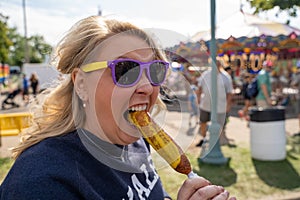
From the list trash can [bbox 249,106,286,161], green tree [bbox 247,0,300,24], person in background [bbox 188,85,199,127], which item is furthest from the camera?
trash can [bbox 249,106,286,161]

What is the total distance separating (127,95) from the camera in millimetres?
1070

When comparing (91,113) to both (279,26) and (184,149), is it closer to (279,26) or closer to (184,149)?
(184,149)

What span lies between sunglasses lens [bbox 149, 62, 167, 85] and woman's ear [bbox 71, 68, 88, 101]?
24cm

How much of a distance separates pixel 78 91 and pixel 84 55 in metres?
0.13

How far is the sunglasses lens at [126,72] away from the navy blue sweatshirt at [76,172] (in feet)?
0.75

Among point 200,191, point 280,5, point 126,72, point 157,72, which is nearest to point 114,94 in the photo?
point 126,72

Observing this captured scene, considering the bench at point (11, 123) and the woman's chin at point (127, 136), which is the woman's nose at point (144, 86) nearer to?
the woman's chin at point (127, 136)

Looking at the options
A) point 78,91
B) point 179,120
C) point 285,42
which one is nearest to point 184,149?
point 179,120

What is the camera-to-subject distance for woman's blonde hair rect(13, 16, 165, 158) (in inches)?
43.6

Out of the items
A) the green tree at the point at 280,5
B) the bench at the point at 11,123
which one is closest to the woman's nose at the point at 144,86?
the green tree at the point at 280,5

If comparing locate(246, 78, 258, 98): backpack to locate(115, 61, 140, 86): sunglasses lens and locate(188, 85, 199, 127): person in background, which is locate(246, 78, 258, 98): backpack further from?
locate(115, 61, 140, 86): sunglasses lens

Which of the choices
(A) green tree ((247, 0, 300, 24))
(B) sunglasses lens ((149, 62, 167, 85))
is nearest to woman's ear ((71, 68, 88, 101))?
(B) sunglasses lens ((149, 62, 167, 85))

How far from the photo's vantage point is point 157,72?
1.18 m

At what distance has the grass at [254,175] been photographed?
3.88m
